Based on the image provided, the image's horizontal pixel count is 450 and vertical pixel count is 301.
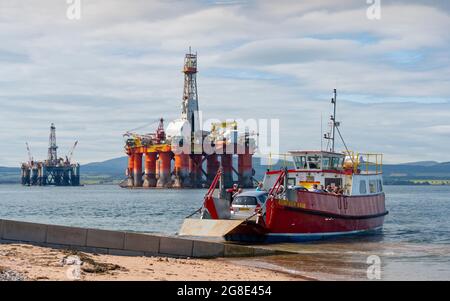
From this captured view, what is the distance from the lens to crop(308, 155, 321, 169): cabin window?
121 feet

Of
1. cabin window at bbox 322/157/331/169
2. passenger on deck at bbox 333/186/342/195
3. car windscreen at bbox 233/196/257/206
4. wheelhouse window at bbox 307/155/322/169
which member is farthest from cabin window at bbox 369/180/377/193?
car windscreen at bbox 233/196/257/206

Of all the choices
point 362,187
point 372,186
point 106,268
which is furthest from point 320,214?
point 106,268

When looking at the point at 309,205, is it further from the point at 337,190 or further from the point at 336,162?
the point at 336,162

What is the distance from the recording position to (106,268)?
17797mm

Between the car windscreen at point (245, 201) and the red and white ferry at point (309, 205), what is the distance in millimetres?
606

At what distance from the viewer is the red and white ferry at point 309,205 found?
99.5 feet

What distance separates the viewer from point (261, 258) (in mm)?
25016

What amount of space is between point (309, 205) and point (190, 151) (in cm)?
11226

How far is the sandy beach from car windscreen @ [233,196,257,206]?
9174 millimetres

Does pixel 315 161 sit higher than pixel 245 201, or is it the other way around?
pixel 315 161

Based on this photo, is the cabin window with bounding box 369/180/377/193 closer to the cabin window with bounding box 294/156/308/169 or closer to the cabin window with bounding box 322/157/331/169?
the cabin window with bounding box 322/157/331/169
